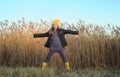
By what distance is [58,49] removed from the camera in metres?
11.4

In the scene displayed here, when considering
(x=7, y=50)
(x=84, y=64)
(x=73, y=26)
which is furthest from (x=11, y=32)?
(x=84, y=64)

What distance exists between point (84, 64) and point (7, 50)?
3.21m

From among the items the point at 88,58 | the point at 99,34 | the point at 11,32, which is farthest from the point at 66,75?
the point at 11,32

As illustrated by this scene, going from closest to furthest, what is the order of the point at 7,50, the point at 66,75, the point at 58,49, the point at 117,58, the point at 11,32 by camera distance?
the point at 66,75, the point at 58,49, the point at 117,58, the point at 7,50, the point at 11,32

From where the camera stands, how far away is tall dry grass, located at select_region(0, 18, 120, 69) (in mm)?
12422

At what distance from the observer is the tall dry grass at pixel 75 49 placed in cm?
1242

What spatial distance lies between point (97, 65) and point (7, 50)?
3.72 metres

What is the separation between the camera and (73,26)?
14.0 m

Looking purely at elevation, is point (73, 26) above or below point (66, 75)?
above

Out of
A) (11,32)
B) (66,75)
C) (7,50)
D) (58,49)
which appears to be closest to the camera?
(66,75)

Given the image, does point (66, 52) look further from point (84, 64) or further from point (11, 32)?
point (11, 32)

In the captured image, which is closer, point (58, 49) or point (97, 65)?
point (58, 49)

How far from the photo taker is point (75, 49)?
12633 mm

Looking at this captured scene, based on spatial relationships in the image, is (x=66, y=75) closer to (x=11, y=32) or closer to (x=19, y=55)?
(x=19, y=55)
